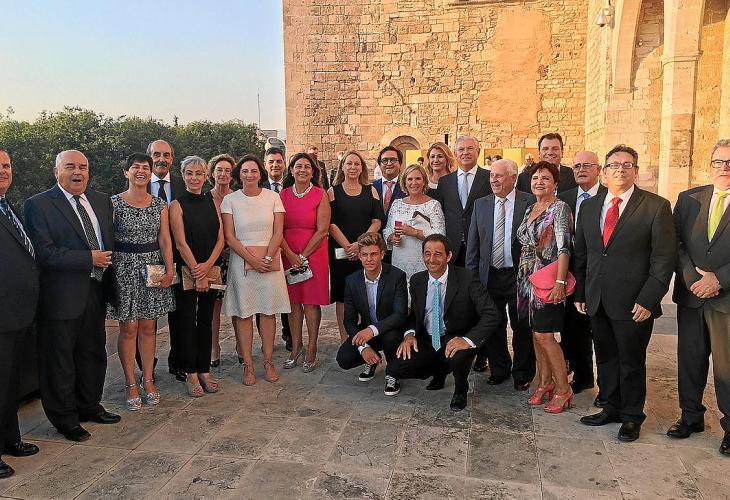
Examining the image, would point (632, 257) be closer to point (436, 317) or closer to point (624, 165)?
point (624, 165)

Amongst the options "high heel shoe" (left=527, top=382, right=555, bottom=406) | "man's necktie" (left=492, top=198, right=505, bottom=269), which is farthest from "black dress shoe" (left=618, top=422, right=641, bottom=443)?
"man's necktie" (left=492, top=198, right=505, bottom=269)

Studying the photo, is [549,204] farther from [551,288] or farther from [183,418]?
[183,418]

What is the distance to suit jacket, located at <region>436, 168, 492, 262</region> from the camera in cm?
436

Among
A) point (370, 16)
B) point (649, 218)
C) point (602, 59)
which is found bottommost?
point (649, 218)

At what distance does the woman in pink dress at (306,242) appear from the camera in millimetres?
4297

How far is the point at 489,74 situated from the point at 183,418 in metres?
13.0

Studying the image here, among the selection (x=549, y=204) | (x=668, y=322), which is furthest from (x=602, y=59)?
(x=549, y=204)

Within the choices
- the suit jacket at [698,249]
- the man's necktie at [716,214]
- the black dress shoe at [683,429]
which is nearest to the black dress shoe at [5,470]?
the black dress shoe at [683,429]

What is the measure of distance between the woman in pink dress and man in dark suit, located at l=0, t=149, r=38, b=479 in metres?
1.84

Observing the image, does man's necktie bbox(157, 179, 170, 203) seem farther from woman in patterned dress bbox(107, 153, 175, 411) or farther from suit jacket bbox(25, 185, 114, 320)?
suit jacket bbox(25, 185, 114, 320)

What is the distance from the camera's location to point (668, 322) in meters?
5.46

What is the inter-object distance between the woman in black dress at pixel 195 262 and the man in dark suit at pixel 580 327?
8.37ft

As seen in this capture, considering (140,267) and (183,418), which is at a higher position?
(140,267)

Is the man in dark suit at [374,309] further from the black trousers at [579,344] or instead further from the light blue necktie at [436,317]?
the black trousers at [579,344]
